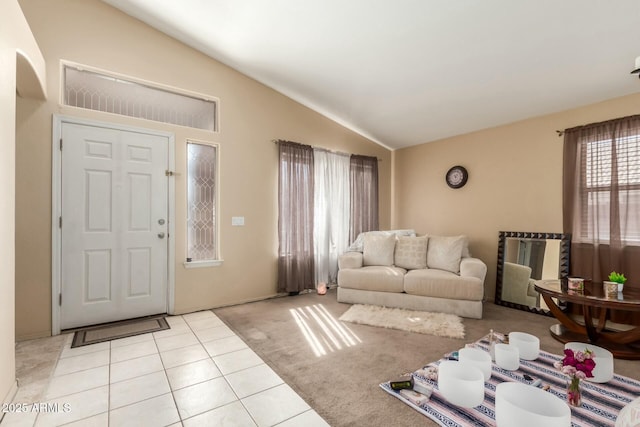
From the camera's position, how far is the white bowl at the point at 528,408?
4.23ft

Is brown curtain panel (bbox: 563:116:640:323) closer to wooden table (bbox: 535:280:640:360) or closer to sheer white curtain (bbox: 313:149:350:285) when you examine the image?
wooden table (bbox: 535:280:640:360)

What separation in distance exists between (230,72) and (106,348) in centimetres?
328

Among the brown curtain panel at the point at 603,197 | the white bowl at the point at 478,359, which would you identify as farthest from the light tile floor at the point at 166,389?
the brown curtain panel at the point at 603,197

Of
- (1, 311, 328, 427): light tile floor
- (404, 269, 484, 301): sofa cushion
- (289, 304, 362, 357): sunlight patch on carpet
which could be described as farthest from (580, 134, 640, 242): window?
(1, 311, 328, 427): light tile floor

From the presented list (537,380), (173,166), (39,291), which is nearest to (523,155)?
(537,380)

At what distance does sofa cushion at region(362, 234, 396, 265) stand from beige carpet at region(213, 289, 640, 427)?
782 mm

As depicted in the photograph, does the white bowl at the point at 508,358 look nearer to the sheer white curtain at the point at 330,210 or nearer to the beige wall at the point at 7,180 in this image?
the sheer white curtain at the point at 330,210

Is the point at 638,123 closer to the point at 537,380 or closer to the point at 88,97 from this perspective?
the point at 537,380

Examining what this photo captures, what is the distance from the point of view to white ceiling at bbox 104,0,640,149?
2271 mm

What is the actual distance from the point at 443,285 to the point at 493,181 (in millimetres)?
1768

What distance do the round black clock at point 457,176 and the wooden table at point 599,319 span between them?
1.85m

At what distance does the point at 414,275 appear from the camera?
349 centimetres

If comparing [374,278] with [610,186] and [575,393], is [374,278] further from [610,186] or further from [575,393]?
[610,186]

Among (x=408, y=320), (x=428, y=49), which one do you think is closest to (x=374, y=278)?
(x=408, y=320)
